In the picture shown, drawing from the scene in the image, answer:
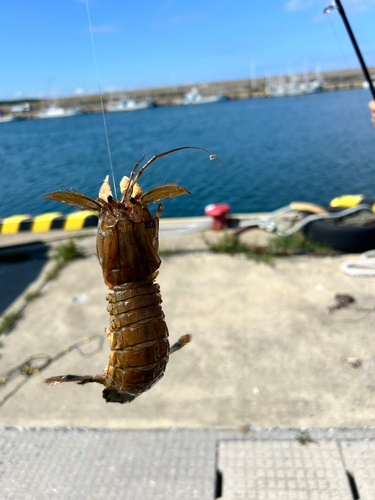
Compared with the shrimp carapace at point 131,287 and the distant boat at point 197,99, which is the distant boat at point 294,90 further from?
the shrimp carapace at point 131,287

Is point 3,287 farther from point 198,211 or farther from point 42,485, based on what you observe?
point 198,211

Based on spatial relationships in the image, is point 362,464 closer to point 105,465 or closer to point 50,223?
point 105,465

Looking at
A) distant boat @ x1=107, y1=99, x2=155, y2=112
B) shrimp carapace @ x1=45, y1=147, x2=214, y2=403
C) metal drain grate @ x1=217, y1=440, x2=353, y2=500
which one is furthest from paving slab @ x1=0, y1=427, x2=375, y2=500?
distant boat @ x1=107, y1=99, x2=155, y2=112

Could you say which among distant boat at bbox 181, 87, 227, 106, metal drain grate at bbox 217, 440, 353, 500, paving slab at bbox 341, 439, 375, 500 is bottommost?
paving slab at bbox 341, 439, 375, 500

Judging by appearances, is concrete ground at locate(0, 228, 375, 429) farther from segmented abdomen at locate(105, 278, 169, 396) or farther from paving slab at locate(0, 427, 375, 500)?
segmented abdomen at locate(105, 278, 169, 396)

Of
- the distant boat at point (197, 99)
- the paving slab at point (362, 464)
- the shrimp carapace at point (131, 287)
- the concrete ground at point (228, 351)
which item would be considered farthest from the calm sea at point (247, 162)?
the distant boat at point (197, 99)

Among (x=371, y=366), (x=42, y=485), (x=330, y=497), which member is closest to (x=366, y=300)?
(x=371, y=366)
